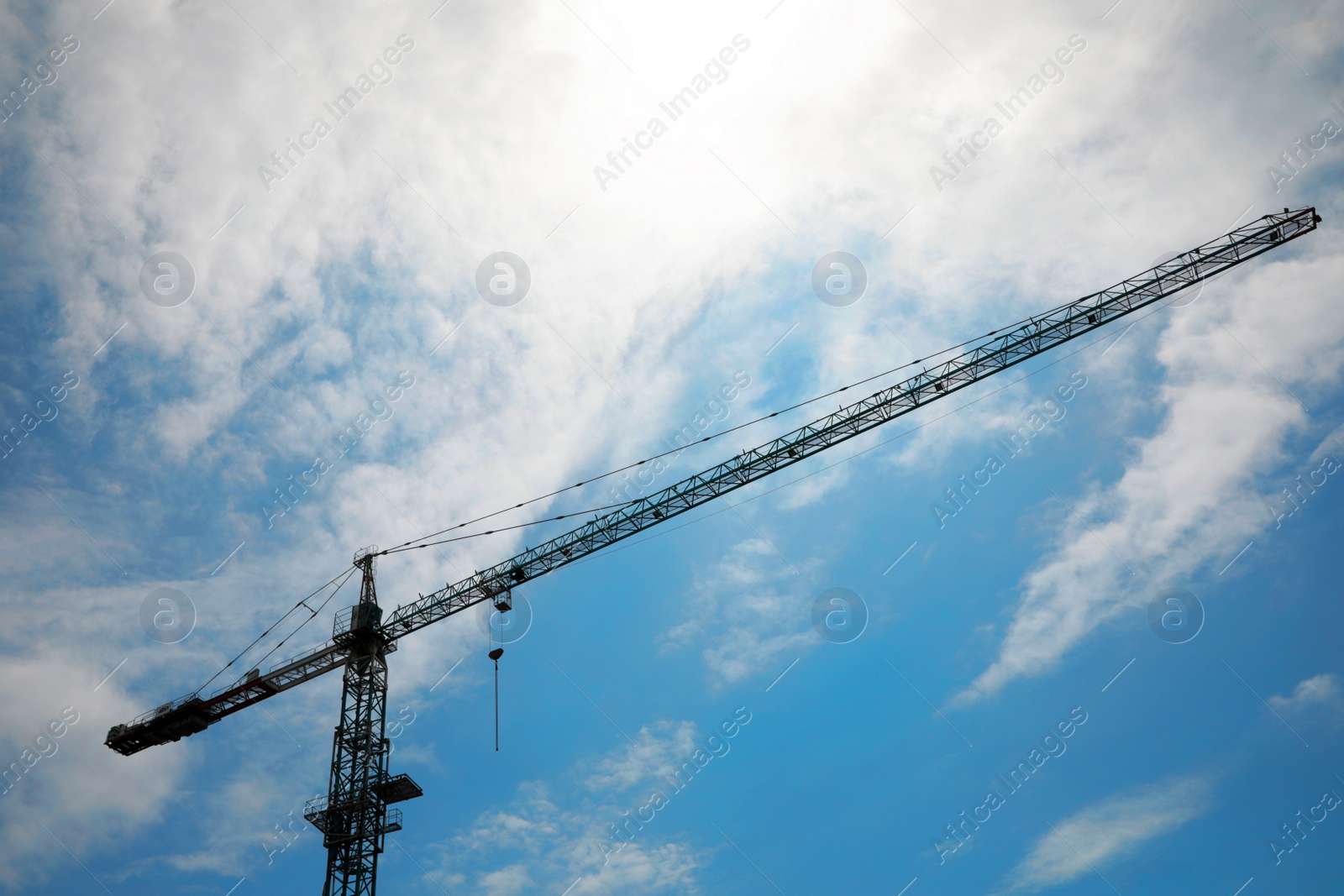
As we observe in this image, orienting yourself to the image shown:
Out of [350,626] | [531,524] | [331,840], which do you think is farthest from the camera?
[531,524]

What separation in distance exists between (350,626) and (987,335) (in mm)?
48093

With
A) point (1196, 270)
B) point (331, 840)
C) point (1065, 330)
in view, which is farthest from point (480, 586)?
point (1196, 270)

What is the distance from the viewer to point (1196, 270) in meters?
70.5

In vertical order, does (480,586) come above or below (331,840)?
above

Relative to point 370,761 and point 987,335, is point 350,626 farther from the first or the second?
point 987,335

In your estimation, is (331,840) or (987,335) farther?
(987,335)

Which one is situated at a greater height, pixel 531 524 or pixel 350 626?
pixel 531 524

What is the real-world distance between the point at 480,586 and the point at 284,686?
1473 centimetres

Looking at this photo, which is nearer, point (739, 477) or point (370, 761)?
point (370, 761)

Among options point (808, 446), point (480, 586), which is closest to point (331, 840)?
point (480, 586)

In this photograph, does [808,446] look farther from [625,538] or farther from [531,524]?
[531,524]

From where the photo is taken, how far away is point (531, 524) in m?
72.1

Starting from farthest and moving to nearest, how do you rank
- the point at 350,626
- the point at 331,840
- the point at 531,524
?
the point at 531,524 → the point at 350,626 → the point at 331,840

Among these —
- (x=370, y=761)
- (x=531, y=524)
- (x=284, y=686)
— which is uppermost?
(x=531, y=524)
